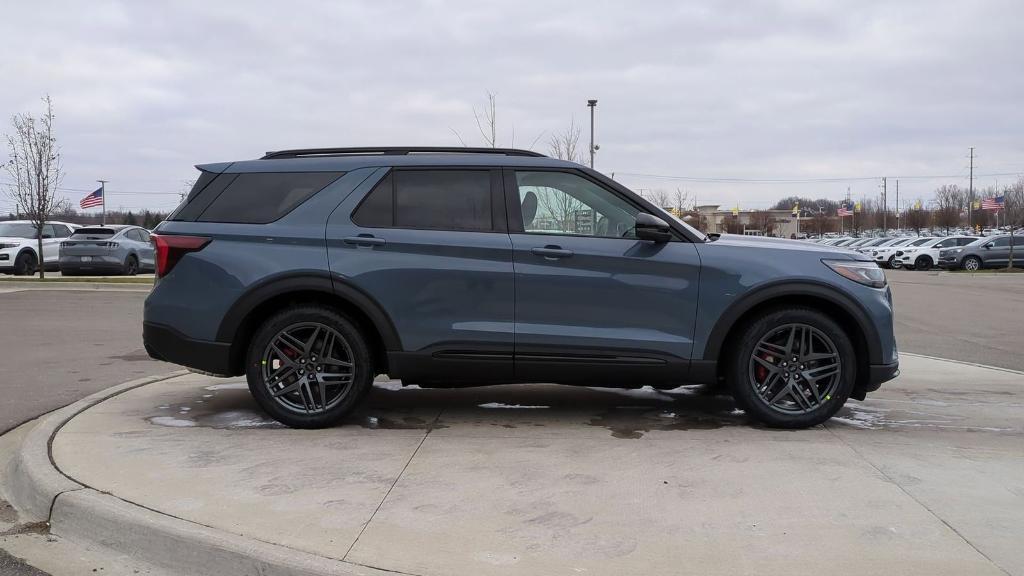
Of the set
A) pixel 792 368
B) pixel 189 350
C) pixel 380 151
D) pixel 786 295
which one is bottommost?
pixel 792 368

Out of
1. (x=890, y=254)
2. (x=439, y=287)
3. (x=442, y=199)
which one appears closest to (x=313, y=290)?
(x=439, y=287)

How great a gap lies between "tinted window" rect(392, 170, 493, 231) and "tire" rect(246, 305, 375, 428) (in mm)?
850

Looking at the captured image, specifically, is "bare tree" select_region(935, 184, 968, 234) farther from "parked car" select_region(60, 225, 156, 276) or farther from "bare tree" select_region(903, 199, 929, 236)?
"parked car" select_region(60, 225, 156, 276)

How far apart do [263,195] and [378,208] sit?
81 centimetres

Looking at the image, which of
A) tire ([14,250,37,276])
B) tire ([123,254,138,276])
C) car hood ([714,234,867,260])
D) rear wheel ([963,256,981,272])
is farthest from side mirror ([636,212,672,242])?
rear wheel ([963,256,981,272])

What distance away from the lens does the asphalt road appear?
7035 mm

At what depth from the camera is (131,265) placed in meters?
21.9

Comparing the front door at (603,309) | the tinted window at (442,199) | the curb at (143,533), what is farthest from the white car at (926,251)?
the curb at (143,533)

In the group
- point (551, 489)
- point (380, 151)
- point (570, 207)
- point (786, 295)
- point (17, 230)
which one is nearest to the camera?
point (551, 489)

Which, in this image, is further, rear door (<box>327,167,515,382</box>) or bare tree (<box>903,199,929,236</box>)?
bare tree (<box>903,199,929,236</box>)

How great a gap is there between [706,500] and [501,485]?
105 centimetres

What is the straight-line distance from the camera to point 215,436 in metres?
5.04

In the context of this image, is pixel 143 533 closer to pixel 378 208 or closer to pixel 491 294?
pixel 491 294

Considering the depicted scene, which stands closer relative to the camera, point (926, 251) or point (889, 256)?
point (926, 251)
